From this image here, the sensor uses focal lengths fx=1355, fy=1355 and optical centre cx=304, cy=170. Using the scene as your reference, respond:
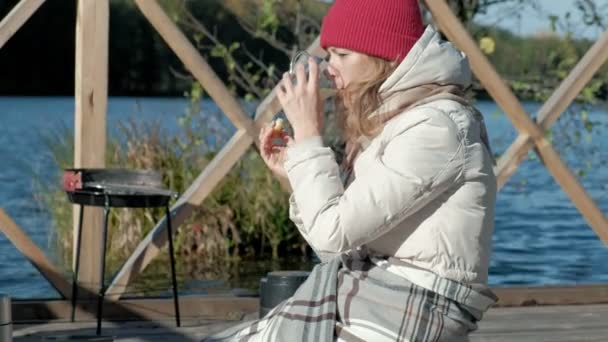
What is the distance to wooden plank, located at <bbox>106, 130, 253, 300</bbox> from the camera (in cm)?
454

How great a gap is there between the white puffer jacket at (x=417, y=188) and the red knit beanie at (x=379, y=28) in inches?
1.0

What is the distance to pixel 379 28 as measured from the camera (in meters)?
2.25

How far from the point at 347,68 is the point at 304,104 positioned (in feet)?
0.37

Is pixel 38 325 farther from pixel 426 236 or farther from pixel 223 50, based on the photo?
pixel 223 50

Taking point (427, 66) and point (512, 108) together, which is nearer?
point (427, 66)

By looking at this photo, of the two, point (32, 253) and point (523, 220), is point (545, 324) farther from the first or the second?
point (523, 220)

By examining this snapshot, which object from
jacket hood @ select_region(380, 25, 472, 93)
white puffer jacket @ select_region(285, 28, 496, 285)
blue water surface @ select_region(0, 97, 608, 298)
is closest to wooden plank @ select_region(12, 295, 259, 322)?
blue water surface @ select_region(0, 97, 608, 298)

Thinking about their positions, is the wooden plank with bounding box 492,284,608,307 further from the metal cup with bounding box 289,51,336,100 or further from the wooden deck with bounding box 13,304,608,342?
the metal cup with bounding box 289,51,336,100

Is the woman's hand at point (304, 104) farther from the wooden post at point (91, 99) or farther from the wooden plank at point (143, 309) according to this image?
the wooden plank at point (143, 309)

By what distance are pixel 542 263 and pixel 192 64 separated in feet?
14.7

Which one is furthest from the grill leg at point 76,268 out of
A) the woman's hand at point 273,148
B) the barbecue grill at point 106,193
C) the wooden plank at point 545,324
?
the woman's hand at point 273,148

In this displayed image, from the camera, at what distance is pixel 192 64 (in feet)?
14.8

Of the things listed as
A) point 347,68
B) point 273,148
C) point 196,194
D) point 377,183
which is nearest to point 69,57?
point 196,194

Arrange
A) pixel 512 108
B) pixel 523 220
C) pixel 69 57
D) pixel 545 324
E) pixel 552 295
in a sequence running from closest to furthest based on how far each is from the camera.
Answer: pixel 545 324 → pixel 552 295 → pixel 512 108 → pixel 523 220 → pixel 69 57
